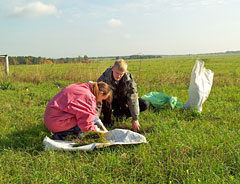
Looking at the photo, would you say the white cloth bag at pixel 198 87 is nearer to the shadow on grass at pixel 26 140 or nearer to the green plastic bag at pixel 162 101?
the green plastic bag at pixel 162 101

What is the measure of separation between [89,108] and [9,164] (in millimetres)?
1195

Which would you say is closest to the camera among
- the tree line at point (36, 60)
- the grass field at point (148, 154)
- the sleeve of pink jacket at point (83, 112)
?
the grass field at point (148, 154)

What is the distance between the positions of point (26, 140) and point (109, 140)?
50.5 inches

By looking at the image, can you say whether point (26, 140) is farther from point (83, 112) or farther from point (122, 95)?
point (122, 95)

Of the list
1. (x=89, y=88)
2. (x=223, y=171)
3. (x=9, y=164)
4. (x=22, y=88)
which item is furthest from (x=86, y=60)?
(x=223, y=171)

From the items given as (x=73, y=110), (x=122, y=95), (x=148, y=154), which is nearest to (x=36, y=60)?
(x=122, y=95)

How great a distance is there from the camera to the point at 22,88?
Result: 7930 millimetres

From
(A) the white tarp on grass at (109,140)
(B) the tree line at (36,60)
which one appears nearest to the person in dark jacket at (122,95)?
(A) the white tarp on grass at (109,140)

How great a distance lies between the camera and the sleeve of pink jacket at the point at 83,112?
10.3ft

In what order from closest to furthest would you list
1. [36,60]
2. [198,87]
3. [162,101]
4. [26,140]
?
[26,140] → [198,87] → [162,101] → [36,60]

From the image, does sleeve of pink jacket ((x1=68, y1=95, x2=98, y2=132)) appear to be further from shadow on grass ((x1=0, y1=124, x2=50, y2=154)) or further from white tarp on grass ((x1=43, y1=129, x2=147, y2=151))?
shadow on grass ((x1=0, y1=124, x2=50, y2=154))

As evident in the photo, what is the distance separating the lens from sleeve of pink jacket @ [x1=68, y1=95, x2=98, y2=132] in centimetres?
314

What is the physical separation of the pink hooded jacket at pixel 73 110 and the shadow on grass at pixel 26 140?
1.15ft

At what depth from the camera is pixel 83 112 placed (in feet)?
10.3
